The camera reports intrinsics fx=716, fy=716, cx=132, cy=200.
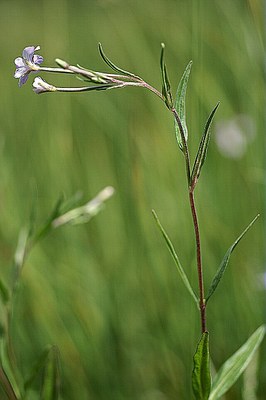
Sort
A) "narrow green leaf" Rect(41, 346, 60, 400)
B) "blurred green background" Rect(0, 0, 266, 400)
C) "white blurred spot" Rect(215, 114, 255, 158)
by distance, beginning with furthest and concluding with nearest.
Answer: "white blurred spot" Rect(215, 114, 255, 158) < "blurred green background" Rect(0, 0, 266, 400) < "narrow green leaf" Rect(41, 346, 60, 400)

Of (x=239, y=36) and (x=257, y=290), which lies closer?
(x=257, y=290)

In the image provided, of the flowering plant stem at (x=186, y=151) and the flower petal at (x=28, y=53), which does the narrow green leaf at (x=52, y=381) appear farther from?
the flower petal at (x=28, y=53)

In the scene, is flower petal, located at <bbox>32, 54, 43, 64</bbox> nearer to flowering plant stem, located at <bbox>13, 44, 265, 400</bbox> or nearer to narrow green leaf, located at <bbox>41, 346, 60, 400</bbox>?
flowering plant stem, located at <bbox>13, 44, 265, 400</bbox>

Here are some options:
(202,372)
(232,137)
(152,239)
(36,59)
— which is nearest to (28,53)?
(36,59)

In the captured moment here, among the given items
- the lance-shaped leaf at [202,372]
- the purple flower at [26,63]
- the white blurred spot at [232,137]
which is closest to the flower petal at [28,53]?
the purple flower at [26,63]

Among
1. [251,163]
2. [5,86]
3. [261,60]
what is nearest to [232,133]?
[251,163]

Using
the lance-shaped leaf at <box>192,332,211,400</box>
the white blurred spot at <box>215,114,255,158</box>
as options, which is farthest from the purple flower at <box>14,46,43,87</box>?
the white blurred spot at <box>215,114,255,158</box>

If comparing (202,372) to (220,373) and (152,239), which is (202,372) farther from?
(152,239)

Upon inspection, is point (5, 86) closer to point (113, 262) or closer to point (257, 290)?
point (113, 262)
